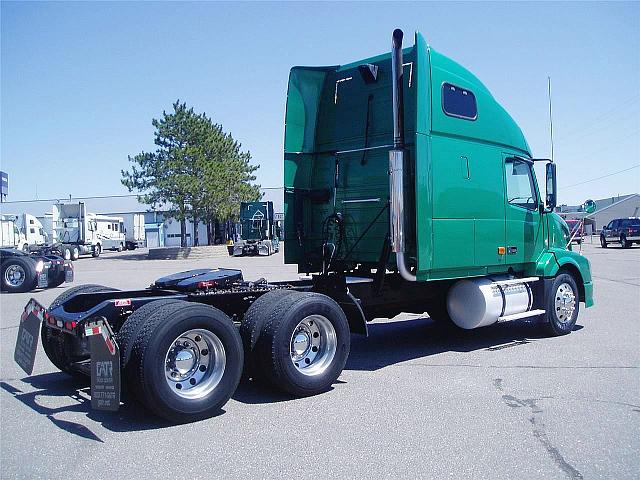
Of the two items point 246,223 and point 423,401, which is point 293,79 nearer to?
point 246,223

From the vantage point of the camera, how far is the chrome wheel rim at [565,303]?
8789 mm

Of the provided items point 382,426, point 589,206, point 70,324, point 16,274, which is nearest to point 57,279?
point 16,274

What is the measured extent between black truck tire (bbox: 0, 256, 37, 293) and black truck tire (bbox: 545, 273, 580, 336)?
1423cm

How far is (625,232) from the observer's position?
37.2m

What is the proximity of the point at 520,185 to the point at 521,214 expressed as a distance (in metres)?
0.44

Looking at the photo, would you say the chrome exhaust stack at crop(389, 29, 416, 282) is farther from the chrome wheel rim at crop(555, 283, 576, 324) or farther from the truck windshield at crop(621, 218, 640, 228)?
the truck windshield at crop(621, 218, 640, 228)

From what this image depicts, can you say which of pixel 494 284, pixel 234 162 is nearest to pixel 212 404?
pixel 494 284

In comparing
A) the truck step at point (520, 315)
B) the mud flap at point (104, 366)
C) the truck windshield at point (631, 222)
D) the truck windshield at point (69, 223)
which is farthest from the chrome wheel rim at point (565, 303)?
the truck windshield at point (69, 223)

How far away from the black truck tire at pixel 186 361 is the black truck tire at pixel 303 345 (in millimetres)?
317

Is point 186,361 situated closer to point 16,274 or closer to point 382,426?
point 382,426

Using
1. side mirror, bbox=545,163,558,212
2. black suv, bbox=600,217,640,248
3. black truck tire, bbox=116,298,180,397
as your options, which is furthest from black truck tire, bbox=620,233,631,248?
black truck tire, bbox=116,298,180,397

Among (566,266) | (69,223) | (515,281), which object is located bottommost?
(515,281)

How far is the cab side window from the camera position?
8250mm

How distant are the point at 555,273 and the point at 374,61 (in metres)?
4.23
